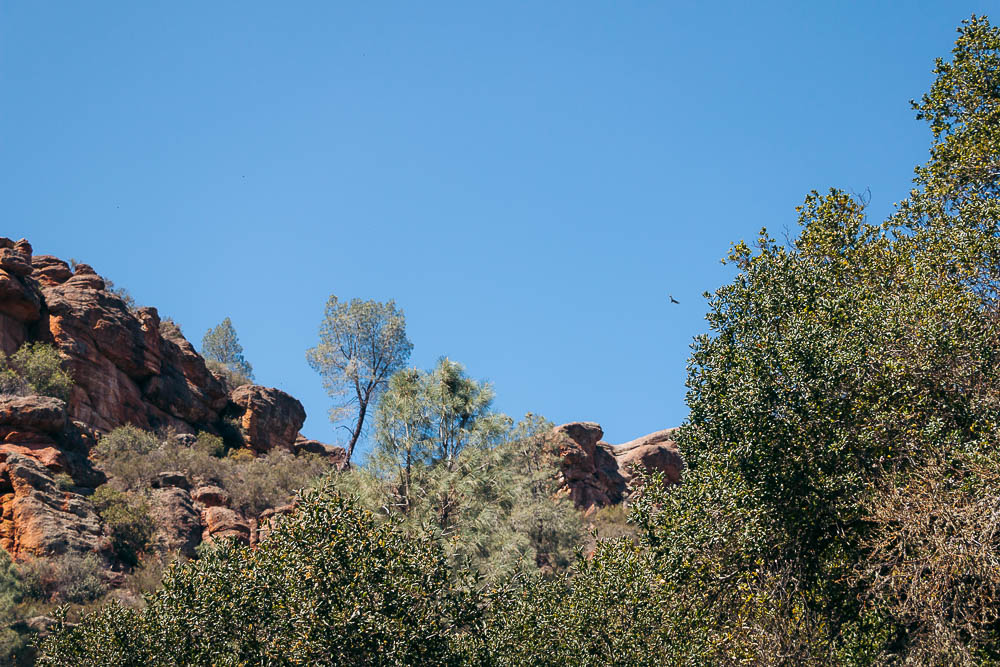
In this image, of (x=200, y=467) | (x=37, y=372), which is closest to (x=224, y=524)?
(x=200, y=467)

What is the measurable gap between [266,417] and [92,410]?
1251 centimetres

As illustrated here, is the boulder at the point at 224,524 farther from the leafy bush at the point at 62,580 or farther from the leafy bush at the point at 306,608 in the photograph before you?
the leafy bush at the point at 306,608

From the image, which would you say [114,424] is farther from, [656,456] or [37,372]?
[656,456]

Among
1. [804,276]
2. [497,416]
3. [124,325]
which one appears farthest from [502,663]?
[124,325]

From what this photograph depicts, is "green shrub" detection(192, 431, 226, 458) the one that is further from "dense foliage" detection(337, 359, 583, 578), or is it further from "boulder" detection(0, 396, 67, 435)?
"dense foliage" detection(337, 359, 583, 578)

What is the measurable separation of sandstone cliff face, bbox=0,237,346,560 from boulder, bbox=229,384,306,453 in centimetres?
8

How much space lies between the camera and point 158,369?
50531 mm

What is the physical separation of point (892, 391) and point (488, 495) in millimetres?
17833

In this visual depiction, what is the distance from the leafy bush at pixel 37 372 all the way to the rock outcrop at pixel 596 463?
95.3 feet

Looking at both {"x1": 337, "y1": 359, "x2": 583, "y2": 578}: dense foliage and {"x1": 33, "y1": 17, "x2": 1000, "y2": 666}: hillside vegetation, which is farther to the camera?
{"x1": 337, "y1": 359, "x2": 583, "y2": 578}: dense foliage

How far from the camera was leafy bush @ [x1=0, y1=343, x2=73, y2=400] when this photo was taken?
40.2 meters

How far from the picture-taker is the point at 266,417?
56.1m

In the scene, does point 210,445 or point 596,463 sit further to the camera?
point 596,463

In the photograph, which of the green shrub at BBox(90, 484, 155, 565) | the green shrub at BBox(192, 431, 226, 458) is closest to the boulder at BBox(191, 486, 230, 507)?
the green shrub at BBox(90, 484, 155, 565)
